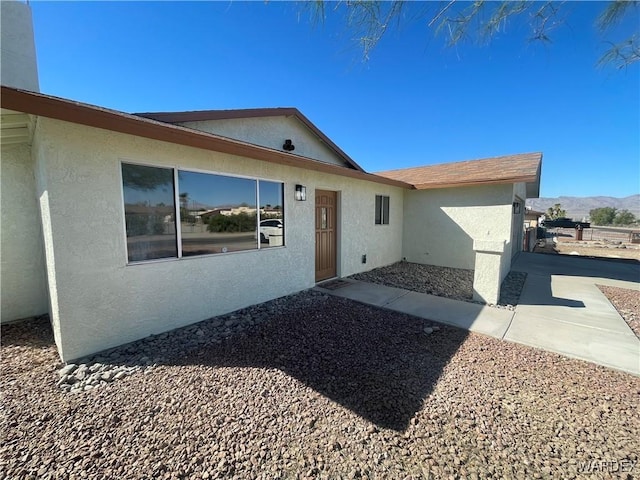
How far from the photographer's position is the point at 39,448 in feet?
7.04

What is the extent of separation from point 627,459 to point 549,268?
9622 millimetres

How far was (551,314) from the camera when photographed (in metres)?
5.10

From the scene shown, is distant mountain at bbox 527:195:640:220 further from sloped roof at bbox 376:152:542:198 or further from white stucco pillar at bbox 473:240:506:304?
white stucco pillar at bbox 473:240:506:304

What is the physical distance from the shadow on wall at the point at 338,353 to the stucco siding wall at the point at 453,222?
5484 millimetres

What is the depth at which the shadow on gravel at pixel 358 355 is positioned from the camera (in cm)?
275

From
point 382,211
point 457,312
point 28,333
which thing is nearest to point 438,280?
point 457,312

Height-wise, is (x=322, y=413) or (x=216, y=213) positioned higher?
(x=216, y=213)

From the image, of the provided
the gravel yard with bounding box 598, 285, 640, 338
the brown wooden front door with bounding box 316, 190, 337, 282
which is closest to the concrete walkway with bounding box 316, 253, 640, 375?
the gravel yard with bounding box 598, 285, 640, 338

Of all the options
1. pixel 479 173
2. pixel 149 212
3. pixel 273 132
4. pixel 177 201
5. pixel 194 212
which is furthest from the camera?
pixel 479 173

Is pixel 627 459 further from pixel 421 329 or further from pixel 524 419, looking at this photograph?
pixel 421 329

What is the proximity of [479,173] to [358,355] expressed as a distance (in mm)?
8475

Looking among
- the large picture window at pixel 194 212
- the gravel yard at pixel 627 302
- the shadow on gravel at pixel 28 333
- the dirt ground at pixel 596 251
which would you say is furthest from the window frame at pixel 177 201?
the dirt ground at pixel 596 251

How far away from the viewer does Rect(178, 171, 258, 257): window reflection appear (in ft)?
14.4

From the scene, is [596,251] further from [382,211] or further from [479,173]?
[382,211]
